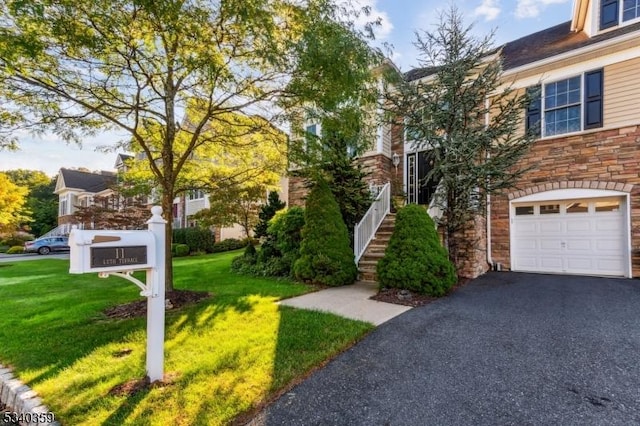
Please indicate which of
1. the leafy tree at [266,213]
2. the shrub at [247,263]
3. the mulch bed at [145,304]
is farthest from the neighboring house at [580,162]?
the mulch bed at [145,304]

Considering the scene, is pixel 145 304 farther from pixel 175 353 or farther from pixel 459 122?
pixel 459 122

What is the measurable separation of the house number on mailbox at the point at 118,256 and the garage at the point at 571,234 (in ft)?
33.1

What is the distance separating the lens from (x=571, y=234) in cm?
873

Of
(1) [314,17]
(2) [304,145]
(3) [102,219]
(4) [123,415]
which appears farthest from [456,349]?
(3) [102,219]

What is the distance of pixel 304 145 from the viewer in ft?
20.9

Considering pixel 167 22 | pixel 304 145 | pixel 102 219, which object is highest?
pixel 167 22

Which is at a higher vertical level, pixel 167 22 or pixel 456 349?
pixel 167 22

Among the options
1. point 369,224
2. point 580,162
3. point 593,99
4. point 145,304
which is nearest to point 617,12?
point 593,99

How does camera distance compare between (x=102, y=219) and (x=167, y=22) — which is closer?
(x=167, y=22)

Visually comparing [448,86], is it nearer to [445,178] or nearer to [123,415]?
[445,178]

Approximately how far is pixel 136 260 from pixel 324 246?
5153 mm

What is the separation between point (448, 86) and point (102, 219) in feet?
58.6

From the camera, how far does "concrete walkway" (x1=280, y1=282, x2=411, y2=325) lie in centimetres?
509

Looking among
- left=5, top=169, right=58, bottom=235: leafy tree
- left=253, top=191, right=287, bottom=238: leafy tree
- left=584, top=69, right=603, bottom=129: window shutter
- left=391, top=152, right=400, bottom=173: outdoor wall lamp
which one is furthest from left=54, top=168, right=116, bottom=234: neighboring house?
left=584, top=69, right=603, bottom=129: window shutter
